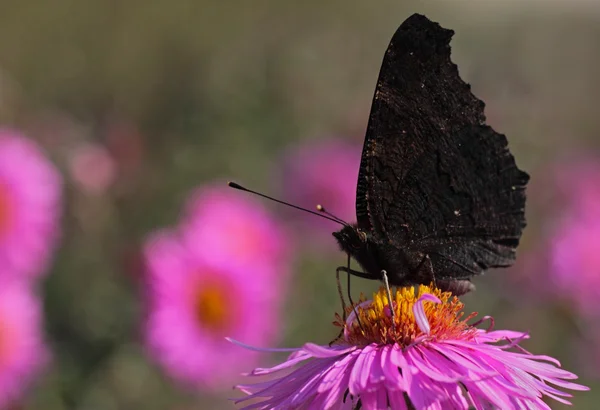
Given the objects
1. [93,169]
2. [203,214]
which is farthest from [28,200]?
[203,214]

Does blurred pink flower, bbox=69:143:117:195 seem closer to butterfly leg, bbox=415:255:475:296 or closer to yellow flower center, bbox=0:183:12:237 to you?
yellow flower center, bbox=0:183:12:237

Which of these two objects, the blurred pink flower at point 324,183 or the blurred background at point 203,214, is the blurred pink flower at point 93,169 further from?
the blurred pink flower at point 324,183

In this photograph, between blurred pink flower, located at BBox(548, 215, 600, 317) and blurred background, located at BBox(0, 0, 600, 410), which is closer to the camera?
blurred background, located at BBox(0, 0, 600, 410)

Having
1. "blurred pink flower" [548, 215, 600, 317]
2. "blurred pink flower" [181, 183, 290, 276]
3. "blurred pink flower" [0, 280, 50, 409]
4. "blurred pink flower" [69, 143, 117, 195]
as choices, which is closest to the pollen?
"blurred pink flower" [181, 183, 290, 276]

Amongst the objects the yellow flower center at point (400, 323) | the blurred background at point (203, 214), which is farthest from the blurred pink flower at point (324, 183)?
the yellow flower center at point (400, 323)

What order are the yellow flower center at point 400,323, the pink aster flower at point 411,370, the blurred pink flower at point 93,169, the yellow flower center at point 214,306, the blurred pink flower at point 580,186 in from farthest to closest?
the blurred pink flower at point 580,186, the blurred pink flower at point 93,169, the yellow flower center at point 214,306, the yellow flower center at point 400,323, the pink aster flower at point 411,370

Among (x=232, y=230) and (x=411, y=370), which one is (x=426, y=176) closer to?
(x=411, y=370)
